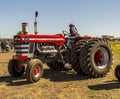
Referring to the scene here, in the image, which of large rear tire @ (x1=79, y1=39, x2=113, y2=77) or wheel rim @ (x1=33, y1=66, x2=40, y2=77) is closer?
wheel rim @ (x1=33, y1=66, x2=40, y2=77)

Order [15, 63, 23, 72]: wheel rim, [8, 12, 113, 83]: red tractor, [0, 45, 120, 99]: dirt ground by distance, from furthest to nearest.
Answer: [15, 63, 23, 72]: wheel rim < [8, 12, 113, 83]: red tractor < [0, 45, 120, 99]: dirt ground

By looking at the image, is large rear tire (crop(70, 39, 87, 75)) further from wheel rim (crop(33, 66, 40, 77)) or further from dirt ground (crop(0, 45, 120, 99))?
wheel rim (crop(33, 66, 40, 77))

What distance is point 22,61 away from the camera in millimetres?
11195

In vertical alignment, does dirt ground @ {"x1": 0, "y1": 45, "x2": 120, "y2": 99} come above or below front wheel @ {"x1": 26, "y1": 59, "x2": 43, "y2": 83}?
below

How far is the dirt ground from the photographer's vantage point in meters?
8.12

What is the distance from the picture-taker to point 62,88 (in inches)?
361

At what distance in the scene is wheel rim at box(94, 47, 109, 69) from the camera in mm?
11859

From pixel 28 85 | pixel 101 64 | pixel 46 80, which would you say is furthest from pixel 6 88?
pixel 101 64

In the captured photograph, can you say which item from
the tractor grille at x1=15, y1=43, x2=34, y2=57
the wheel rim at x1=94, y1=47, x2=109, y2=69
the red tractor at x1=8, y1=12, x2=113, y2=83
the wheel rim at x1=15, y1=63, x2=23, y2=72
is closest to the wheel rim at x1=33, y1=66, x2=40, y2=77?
the red tractor at x1=8, y1=12, x2=113, y2=83

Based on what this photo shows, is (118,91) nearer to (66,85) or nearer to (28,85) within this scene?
(66,85)

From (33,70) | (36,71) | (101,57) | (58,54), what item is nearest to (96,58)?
(101,57)

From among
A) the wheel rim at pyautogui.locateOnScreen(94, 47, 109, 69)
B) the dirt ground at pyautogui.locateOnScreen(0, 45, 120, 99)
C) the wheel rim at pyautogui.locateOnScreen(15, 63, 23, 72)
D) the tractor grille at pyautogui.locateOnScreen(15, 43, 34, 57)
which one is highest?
the tractor grille at pyautogui.locateOnScreen(15, 43, 34, 57)

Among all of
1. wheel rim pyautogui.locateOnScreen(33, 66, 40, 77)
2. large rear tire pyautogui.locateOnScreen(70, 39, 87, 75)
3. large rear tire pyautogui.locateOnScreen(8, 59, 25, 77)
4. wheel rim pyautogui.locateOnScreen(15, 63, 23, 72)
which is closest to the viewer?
wheel rim pyautogui.locateOnScreen(33, 66, 40, 77)

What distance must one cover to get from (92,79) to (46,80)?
172 centimetres
